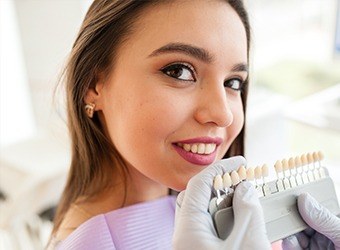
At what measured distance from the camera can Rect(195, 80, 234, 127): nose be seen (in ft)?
2.47

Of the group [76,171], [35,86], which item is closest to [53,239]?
[76,171]

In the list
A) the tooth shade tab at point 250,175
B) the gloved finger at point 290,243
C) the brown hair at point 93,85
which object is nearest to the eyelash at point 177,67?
the brown hair at point 93,85

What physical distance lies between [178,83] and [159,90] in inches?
1.5

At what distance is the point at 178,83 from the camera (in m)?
0.78

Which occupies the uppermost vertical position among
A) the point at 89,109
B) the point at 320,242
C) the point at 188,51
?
the point at 188,51

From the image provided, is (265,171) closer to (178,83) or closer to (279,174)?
(279,174)

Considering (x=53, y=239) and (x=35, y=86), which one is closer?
(x=53, y=239)

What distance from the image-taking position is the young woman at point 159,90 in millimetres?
760

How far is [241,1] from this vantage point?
858 millimetres

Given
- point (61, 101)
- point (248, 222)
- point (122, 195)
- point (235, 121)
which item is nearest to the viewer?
point (248, 222)

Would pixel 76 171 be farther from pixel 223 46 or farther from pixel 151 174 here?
pixel 223 46

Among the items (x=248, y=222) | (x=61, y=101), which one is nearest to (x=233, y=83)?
(x=248, y=222)

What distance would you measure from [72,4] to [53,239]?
1150 mm

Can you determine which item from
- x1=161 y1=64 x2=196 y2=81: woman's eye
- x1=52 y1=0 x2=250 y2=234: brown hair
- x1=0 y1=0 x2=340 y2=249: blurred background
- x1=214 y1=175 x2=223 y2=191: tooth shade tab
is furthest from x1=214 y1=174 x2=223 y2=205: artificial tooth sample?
x1=0 y1=0 x2=340 y2=249: blurred background
